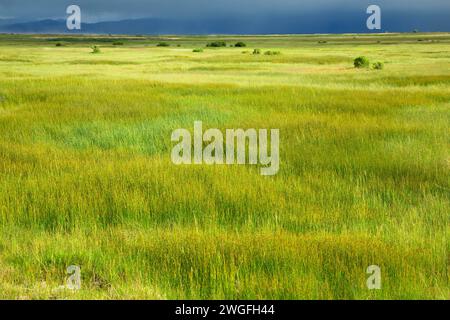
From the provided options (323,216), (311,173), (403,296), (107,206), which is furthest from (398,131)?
(403,296)

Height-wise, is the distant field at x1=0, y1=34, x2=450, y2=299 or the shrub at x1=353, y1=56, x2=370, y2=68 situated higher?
the shrub at x1=353, y1=56, x2=370, y2=68

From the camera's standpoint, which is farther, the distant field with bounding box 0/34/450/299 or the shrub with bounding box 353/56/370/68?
the shrub with bounding box 353/56/370/68

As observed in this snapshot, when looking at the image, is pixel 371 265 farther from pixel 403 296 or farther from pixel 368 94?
pixel 368 94

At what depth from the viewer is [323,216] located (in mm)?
8969

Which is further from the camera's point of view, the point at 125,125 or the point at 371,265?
the point at 125,125

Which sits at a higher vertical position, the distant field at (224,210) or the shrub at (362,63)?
the shrub at (362,63)

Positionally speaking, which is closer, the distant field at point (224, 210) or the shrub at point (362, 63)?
the distant field at point (224, 210)

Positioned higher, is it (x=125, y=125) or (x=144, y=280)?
(x=125, y=125)

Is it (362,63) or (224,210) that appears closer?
(224,210)

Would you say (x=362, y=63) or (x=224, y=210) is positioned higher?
(x=362, y=63)

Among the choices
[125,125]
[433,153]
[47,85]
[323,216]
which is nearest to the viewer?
[323,216]

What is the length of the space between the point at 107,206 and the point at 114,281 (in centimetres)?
333
